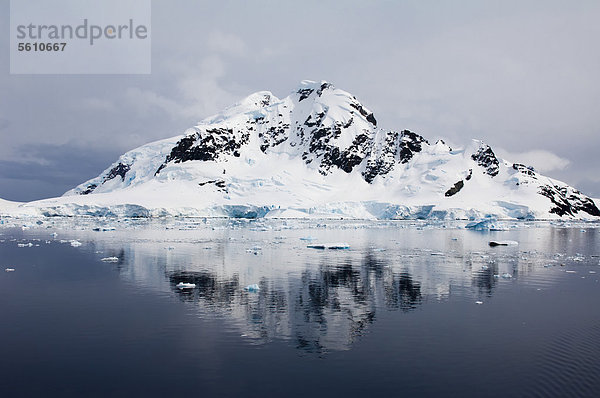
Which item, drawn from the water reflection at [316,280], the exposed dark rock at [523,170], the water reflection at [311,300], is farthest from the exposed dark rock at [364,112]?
the water reflection at [311,300]

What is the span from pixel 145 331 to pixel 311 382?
218 inches

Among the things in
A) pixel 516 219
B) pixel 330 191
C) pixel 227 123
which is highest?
pixel 227 123

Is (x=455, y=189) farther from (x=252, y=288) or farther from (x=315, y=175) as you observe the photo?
(x=252, y=288)

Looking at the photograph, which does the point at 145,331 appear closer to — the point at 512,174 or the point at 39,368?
the point at 39,368

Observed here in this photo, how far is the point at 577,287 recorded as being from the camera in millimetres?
19109

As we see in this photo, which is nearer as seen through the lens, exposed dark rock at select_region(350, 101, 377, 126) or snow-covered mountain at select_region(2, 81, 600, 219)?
snow-covered mountain at select_region(2, 81, 600, 219)

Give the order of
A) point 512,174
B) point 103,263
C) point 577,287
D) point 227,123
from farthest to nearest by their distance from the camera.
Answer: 1. point 227,123
2. point 512,174
3. point 103,263
4. point 577,287

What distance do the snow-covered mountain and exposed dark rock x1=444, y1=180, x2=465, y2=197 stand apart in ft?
1.26

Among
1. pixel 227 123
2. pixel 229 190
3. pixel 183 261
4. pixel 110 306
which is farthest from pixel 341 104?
pixel 110 306

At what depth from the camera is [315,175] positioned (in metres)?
144

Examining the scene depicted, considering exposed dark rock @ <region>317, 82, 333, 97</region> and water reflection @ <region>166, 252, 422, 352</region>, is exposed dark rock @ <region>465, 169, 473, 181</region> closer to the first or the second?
exposed dark rock @ <region>317, 82, 333, 97</region>

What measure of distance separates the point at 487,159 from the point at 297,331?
137025 mm

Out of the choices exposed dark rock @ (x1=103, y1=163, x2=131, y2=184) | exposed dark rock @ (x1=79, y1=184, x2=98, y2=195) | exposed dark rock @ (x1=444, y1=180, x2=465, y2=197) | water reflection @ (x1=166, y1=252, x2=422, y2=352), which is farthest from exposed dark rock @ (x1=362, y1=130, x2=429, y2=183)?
water reflection @ (x1=166, y1=252, x2=422, y2=352)

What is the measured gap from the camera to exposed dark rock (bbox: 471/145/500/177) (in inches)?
5207
